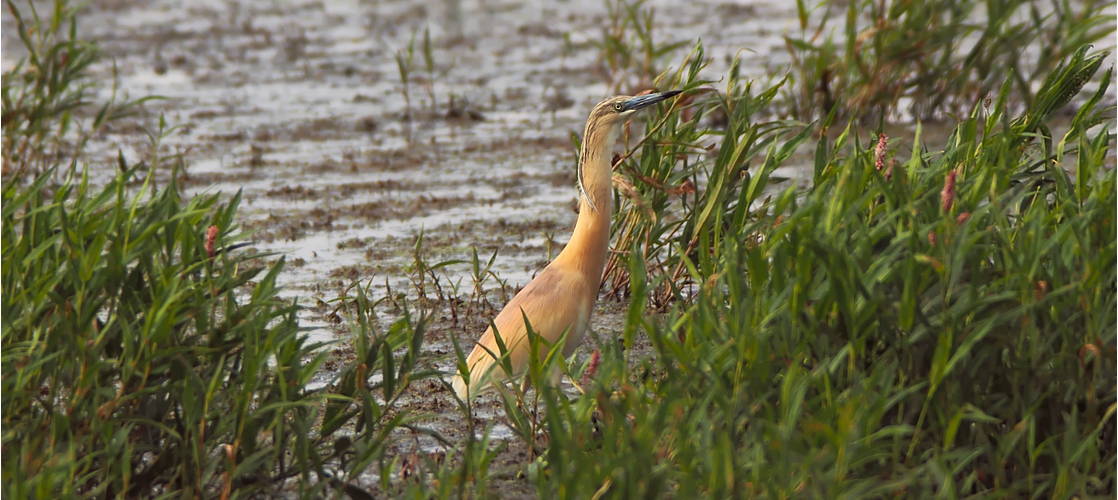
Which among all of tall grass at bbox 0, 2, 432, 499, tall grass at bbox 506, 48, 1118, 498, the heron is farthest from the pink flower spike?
the heron

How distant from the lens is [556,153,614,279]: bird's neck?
160 inches

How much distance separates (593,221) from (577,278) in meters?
0.18

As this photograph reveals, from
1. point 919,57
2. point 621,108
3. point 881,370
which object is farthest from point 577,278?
point 919,57

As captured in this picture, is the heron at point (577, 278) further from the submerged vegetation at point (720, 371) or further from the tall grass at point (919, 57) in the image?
the tall grass at point (919, 57)

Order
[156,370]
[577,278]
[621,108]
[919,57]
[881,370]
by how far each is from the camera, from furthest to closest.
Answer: [919,57]
[621,108]
[577,278]
[156,370]
[881,370]

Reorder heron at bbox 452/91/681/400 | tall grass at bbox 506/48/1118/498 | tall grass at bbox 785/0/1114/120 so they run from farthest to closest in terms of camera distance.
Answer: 1. tall grass at bbox 785/0/1114/120
2. heron at bbox 452/91/681/400
3. tall grass at bbox 506/48/1118/498

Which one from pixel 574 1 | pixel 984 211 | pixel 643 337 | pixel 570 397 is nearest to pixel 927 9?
pixel 643 337

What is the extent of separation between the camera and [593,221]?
4.07 meters

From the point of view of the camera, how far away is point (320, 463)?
3070 millimetres

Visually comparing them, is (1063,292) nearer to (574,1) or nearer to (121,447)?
(121,447)

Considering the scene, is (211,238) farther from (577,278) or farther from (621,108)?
(621,108)

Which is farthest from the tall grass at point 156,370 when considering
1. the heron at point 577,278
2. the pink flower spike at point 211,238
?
the heron at point 577,278

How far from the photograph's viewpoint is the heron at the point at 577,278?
3.92 m

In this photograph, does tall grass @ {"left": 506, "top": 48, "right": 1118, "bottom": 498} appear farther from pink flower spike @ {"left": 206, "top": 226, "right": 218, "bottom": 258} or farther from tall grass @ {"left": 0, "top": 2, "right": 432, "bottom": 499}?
pink flower spike @ {"left": 206, "top": 226, "right": 218, "bottom": 258}
